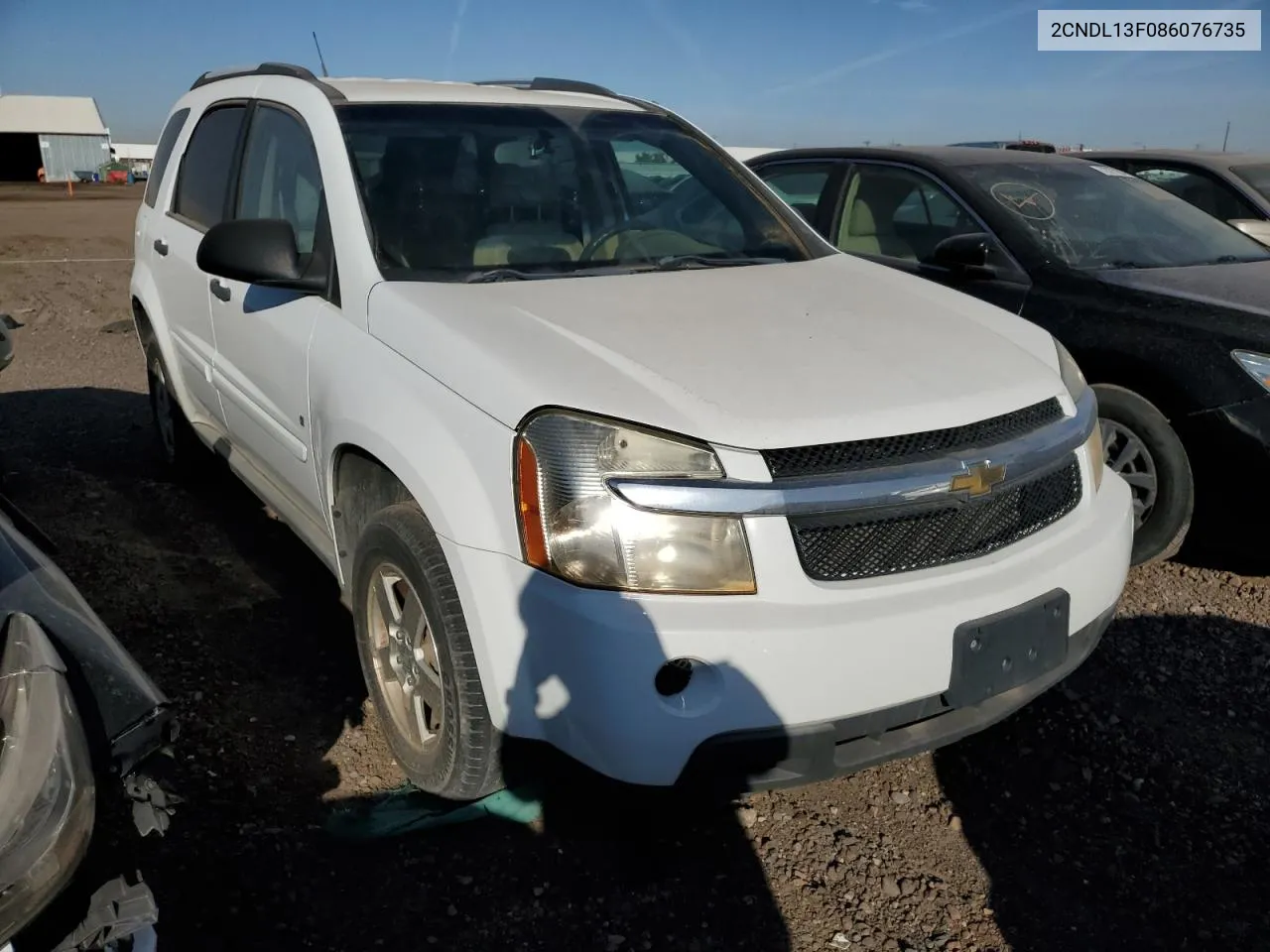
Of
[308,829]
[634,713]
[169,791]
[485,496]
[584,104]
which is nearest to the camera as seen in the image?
[169,791]

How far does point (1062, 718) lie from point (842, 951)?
1248mm

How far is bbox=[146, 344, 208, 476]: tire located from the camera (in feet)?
15.6

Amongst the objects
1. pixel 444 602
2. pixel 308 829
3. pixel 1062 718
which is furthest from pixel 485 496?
pixel 1062 718

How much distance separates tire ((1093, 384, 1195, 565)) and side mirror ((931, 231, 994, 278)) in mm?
785

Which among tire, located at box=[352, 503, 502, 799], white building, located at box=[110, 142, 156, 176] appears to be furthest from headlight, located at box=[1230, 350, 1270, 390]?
white building, located at box=[110, 142, 156, 176]

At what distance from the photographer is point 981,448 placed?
228 cm

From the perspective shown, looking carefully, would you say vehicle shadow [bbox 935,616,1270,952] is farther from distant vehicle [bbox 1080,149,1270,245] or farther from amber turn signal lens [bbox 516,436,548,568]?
distant vehicle [bbox 1080,149,1270,245]

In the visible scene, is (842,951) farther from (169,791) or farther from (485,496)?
(169,791)

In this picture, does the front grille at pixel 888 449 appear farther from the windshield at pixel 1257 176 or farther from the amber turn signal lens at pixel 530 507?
the windshield at pixel 1257 176

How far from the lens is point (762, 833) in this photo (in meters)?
2.64

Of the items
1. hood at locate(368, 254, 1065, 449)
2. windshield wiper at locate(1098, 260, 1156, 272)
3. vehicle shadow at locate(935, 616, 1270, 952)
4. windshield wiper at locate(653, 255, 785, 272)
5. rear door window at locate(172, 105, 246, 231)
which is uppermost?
rear door window at locate(172, 105, 246, 231)

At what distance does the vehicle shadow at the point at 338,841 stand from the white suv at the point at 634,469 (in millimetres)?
145

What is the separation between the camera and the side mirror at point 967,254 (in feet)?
14.5

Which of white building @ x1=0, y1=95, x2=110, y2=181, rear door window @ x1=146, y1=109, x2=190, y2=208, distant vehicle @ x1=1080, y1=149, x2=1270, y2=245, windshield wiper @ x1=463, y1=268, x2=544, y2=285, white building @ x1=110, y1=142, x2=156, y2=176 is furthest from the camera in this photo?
white building @ x1=110, y1=142, x2=156, y2=176
